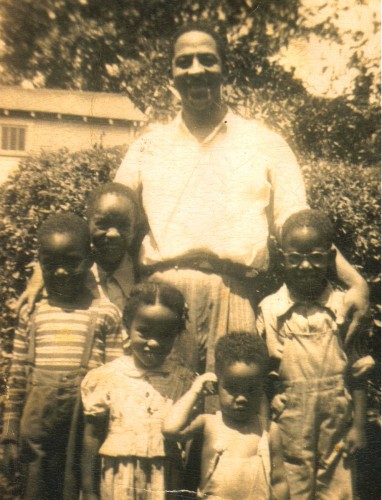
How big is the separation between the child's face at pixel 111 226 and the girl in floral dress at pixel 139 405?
19 centimetres

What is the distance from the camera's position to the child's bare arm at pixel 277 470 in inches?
77.9

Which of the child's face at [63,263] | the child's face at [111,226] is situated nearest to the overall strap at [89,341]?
the child's face at [63,263]

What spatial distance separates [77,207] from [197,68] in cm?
130

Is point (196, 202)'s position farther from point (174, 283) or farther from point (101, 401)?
point (101, 401)

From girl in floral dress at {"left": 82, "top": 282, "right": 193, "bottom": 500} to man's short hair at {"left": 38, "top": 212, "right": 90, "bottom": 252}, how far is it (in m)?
0.28

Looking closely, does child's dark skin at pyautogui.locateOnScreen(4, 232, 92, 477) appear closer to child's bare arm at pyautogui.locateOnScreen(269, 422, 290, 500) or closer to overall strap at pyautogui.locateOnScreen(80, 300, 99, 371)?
overall strap at pyautogui.locateOnScreen(80, 300, 99, 371)

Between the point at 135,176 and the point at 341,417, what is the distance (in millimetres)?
1234

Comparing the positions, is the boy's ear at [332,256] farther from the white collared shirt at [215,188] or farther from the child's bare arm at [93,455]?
the child's bare arm at [93,455]

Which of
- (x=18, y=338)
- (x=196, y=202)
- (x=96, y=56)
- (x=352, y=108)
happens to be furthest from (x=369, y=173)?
(x=18, y=338)

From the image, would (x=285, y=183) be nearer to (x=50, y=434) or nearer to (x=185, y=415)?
(x=185, y=415)

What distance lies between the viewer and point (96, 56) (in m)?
3.92

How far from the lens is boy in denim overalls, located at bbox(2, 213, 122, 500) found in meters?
2.09

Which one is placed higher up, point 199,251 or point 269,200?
point 269,200

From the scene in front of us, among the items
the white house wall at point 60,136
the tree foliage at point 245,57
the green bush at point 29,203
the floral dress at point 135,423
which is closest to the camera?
the floral dress at point 135,423
